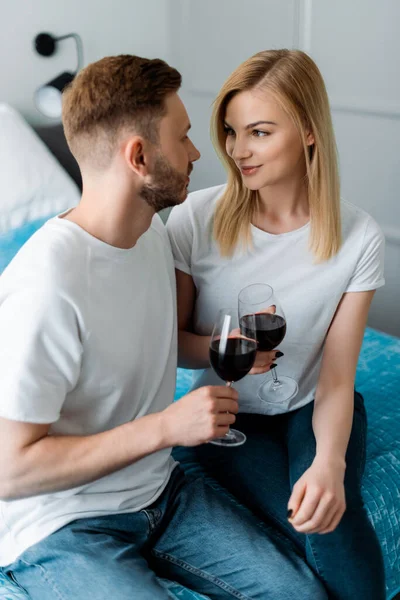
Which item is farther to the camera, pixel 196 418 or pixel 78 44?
pixel 78 44

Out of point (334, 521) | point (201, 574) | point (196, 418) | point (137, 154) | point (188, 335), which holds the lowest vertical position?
point (201, 574)

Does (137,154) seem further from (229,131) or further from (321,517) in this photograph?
(321,517)

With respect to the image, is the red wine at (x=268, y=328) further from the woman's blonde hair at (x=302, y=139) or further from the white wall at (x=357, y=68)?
the white wall at (x=357, y=68)

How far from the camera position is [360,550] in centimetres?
135

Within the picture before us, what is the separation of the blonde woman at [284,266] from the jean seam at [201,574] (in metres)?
0.18

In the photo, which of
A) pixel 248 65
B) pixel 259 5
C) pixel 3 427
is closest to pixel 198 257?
pixel 248 65

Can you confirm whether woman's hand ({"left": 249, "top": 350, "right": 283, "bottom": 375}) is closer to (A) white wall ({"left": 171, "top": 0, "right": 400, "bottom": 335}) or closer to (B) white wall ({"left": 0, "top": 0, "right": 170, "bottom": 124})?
(A) white wall ({"left": 171, "top": 0, "right": 400, "bottom": 335})

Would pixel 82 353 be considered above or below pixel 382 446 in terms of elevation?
above

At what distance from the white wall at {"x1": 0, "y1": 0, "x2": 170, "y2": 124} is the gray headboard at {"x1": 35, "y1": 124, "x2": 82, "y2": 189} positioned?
0.18 feet

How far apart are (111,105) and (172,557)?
824 millimetres

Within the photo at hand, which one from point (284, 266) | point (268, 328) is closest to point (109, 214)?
point (268, 328)

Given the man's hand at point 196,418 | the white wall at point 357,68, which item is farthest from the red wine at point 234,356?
the white wall at point 357,68

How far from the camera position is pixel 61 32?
3.09 meters

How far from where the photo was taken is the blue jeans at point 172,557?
3.90 feet
